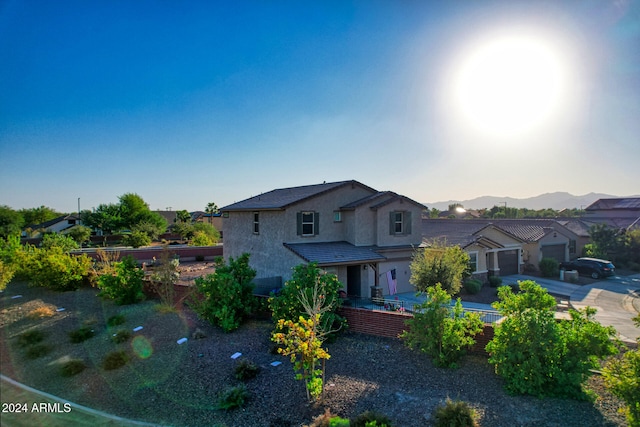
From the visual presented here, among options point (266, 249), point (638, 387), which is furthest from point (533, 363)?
point (266, 249)

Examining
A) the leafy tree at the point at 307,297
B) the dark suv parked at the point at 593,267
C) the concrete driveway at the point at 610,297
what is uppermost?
the leafy tree at the point at 307,297

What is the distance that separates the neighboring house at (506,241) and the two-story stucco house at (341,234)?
11.4 ft

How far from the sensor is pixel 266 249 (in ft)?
70.2

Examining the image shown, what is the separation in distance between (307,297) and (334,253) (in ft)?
23.0

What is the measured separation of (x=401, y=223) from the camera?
23.0 metres

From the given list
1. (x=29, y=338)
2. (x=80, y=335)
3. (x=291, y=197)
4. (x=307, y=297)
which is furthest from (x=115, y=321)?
(x=291, y=197)

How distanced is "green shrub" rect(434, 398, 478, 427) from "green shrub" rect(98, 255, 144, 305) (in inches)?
615

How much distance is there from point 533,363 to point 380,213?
14.1m

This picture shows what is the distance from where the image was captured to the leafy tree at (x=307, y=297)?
12.5m

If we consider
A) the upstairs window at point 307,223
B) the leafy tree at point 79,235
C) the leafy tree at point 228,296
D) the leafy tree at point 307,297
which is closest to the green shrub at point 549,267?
the upstairs window at point 307,223

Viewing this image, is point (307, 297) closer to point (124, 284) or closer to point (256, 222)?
point (124, 284)

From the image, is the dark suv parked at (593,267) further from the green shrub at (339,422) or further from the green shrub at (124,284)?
the green shrub at (124,284)

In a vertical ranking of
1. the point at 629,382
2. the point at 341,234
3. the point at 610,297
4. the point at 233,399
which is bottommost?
the point at 610,297

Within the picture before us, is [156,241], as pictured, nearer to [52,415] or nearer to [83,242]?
[83,242]
